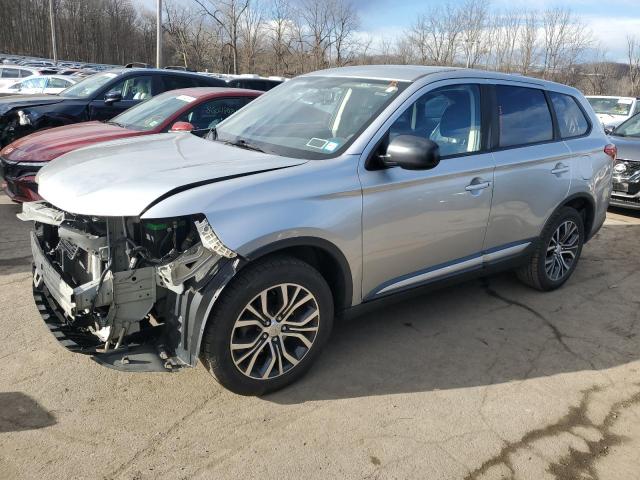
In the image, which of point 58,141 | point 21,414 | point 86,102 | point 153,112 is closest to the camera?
point 21,414

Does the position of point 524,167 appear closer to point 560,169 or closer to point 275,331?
point 560,169

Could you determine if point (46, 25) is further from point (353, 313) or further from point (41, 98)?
point (353, 313)

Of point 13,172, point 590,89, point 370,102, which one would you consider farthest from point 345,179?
point 590,89

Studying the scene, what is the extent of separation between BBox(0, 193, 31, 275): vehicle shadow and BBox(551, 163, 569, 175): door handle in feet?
15.0

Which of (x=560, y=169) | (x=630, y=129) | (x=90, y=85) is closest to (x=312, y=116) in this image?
(x=560, y=169)

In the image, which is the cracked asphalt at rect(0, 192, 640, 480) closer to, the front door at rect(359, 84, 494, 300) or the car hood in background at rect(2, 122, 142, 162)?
the front door at rect(359, 84, 494, 300)

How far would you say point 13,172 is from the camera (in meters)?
5.54

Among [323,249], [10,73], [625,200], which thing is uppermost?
[10,73]

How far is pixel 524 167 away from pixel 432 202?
3.65 feet

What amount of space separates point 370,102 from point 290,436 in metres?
2.11

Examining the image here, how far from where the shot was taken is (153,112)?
644 centimetres

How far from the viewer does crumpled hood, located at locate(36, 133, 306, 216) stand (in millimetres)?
2588

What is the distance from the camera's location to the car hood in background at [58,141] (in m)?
5.51

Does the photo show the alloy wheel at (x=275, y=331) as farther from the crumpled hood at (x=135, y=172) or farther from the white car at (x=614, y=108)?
the white car at (x=614, y=108)
